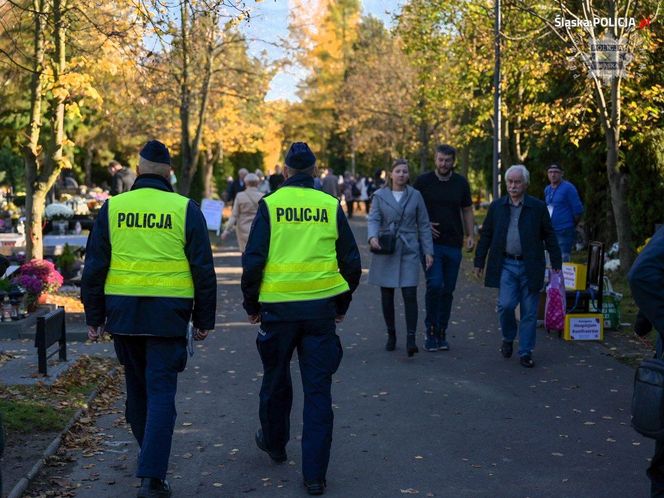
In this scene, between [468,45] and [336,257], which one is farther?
[468,45]

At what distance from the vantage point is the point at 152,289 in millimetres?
5773

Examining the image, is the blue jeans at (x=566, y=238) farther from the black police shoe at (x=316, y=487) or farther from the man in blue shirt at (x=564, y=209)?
the black police shoe at (x=316, y=487)

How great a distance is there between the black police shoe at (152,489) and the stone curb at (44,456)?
2.28ft

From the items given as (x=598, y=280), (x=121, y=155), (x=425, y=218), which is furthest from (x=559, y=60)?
(x=121, y=155)

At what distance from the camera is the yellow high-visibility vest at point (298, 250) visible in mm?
6070

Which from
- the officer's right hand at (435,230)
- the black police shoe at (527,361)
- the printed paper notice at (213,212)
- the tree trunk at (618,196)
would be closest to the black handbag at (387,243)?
the officer's right hand at (435,230)

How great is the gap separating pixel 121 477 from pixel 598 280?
23.1ft

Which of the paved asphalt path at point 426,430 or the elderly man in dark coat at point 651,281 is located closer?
the elderly man in dark coat at point 651,281

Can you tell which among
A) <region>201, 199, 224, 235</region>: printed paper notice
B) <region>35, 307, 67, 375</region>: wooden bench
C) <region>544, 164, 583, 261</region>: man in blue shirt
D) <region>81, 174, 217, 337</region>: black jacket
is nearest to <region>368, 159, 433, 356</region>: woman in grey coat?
<region>35, 307, 67, 375</region>: wooden bench

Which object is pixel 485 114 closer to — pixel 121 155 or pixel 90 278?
pixel 90 278

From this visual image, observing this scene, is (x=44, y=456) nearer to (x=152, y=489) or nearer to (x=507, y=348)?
(x=152, y=489)

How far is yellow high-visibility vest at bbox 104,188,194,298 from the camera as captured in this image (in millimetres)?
5785

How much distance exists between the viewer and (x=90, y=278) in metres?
5.84

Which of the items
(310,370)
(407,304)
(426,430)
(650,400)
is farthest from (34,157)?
(650,400)
